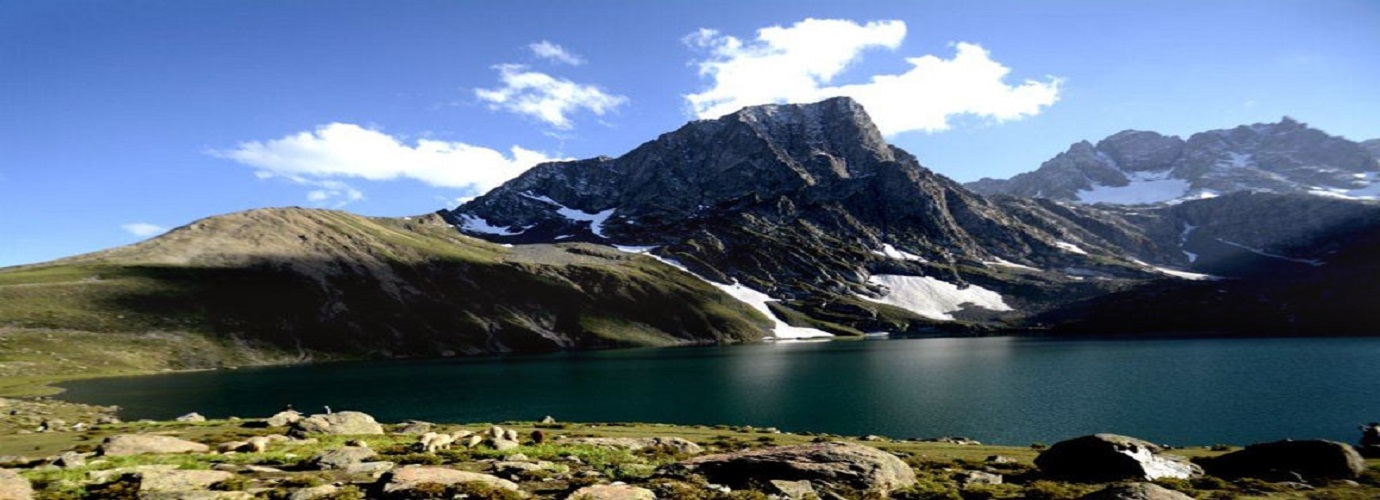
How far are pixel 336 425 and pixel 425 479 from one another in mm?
Answer: 27166

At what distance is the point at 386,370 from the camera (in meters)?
163

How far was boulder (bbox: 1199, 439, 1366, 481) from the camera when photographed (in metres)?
24.5

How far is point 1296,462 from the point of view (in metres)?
25.3

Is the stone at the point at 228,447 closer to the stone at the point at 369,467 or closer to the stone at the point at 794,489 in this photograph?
the stone at the point at 369,467

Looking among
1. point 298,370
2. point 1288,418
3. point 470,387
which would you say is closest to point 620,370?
point 470,387

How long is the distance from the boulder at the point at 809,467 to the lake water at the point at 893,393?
4264cm

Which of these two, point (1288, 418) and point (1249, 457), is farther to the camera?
point (1288, 418)

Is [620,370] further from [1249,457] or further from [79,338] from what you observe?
[79,338]

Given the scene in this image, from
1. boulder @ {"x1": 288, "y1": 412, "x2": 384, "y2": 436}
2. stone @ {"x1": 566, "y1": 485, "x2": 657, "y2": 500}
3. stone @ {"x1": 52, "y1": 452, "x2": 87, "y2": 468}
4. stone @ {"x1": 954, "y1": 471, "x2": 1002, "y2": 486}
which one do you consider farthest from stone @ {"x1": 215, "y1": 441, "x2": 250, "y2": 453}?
stone @ {"x1": 954, "y1": 471, "x2": 1002, "y2": 486}

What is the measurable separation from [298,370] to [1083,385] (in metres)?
179

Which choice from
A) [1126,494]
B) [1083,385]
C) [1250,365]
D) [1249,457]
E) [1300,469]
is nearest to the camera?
[1126,494]

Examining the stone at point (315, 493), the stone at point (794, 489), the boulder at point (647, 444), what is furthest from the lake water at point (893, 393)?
the stone at point (315, 493)

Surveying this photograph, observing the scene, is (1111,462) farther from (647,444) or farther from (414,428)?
(414,428)

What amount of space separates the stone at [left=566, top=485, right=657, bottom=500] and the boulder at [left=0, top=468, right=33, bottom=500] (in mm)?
12958
